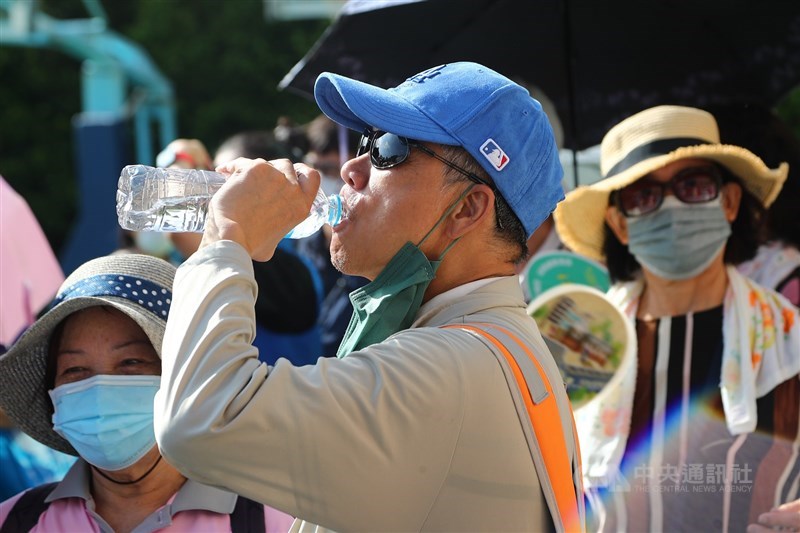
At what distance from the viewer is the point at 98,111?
14.9 metres

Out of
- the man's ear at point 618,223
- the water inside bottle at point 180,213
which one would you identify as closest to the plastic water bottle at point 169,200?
the water inside bottle at point 180,213

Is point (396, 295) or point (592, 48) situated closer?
point (396, 295)

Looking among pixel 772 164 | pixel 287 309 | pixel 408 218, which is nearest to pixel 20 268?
pixel 287 309

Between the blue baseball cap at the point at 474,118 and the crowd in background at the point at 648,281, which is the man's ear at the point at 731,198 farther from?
the blue baseball cap at the point at 474,118

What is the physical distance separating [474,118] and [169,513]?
1.38 metres

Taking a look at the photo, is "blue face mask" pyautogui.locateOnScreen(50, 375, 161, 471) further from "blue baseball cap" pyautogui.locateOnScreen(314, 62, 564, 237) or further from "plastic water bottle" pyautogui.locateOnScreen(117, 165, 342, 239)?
"blue baseball cap" pyautogui.locateOnScreen(314, 62, 564, 237)

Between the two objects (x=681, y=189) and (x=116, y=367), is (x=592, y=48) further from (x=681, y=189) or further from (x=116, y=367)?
(x=116, y=367)

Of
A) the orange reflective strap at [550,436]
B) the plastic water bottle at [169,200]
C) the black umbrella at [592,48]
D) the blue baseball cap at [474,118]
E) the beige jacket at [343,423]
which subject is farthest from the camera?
the black umbrella at [592,48]

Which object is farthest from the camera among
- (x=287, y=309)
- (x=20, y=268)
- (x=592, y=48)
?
(x=592, y=48)

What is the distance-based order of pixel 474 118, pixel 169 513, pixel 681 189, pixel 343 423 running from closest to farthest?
pixel 343 423 < pixel 474 118 < pixel 169 513 < pixel 681 189

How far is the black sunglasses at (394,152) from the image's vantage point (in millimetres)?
2113

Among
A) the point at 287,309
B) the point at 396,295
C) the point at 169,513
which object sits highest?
the point at 396,295

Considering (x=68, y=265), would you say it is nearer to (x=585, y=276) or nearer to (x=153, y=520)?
(x=585, y=276)

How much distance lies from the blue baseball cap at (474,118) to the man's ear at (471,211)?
36 millimetres
